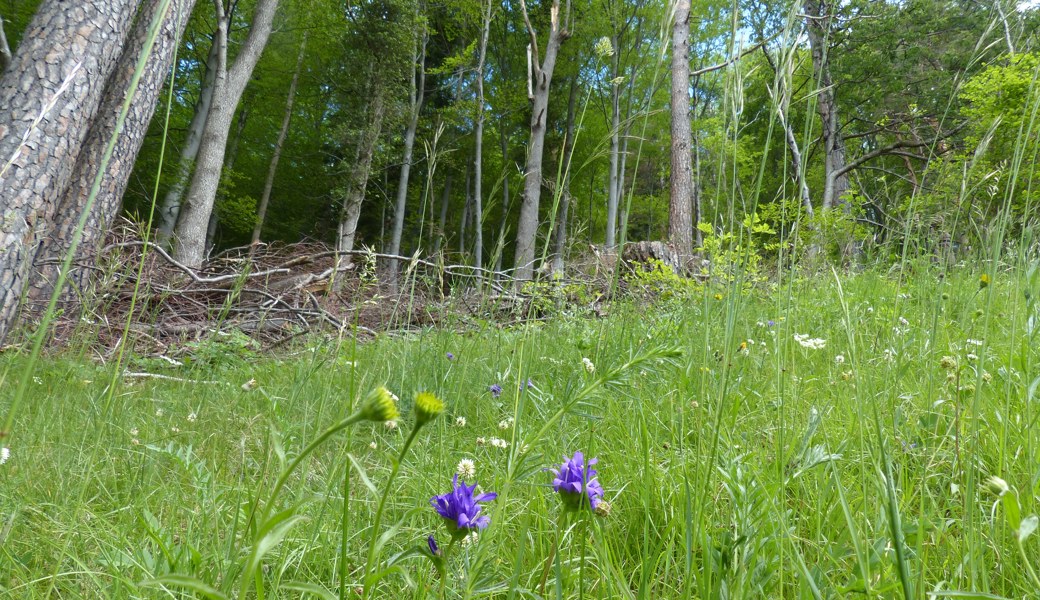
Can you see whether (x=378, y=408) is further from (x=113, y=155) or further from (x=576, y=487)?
(x=113, y=155)

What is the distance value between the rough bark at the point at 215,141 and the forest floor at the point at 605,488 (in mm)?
5076

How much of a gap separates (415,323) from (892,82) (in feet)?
40.6

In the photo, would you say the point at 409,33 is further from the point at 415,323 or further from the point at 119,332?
the point at 119,332

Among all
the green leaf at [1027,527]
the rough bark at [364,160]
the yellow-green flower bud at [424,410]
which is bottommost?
the green leaf at [1027,527]

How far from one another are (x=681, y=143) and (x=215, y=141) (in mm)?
6545

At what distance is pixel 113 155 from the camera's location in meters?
4.20

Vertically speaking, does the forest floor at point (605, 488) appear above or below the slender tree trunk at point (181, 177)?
below

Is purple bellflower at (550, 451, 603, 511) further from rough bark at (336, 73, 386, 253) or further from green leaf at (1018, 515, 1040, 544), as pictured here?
rough bark at (336, 73, 386, 253)

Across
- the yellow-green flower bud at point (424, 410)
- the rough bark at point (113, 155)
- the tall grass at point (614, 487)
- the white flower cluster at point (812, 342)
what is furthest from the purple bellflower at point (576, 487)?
the rough bark at point (113, 155)

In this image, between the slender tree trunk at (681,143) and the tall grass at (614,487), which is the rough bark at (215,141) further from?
the slender tree trunk at (681,143)

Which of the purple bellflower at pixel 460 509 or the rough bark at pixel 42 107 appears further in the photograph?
the rough bark at pixel 42 107

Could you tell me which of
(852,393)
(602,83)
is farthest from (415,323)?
(602,83)

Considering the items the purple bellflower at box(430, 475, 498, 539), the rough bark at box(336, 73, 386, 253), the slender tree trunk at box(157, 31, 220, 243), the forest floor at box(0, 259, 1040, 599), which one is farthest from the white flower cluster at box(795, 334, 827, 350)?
the rough bark at box(336, 73, 386, 253)

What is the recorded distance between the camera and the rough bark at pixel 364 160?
11617 mm
